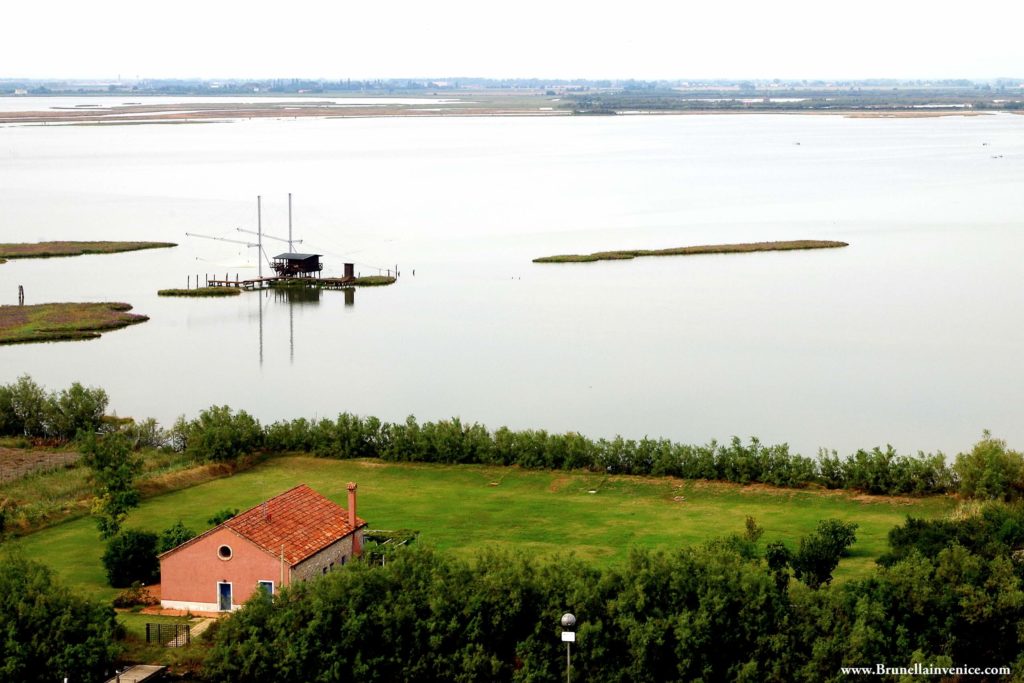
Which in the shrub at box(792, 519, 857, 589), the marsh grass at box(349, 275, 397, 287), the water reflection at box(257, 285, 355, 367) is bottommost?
the water reflection at box(257, 285, 355, 367)

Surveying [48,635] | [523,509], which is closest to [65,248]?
[523,509]

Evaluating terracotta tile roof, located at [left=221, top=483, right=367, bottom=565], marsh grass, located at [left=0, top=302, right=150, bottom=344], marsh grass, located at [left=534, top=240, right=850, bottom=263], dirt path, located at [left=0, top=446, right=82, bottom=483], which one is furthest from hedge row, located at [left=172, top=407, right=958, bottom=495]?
marsh grass, located at [left=534, top=240, right=850, bottom=263]

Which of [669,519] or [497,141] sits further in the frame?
[497,141]

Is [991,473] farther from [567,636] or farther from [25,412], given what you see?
[25,412]

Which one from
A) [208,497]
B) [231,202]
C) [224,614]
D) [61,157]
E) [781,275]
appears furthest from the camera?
[61,157]

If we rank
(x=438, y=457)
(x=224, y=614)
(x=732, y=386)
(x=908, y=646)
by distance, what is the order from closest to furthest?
(x=908, y=646)
(x=224, y=614)
(x=438, y=457)
(x=732, y=386)

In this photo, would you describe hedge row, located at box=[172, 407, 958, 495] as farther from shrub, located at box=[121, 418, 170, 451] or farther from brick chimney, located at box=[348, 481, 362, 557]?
brick chimney, located at box=[348, 481, 362, 557]

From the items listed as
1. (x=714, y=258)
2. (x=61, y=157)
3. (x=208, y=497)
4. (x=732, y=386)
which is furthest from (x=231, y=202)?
(x=208, y=497)

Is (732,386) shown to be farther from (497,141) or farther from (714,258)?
(497,141)
